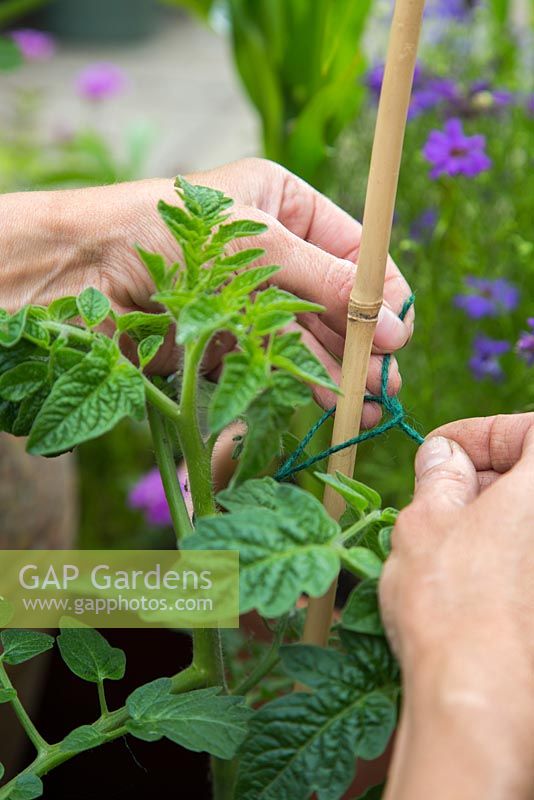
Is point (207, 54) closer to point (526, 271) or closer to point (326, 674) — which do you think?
point (526, 271)

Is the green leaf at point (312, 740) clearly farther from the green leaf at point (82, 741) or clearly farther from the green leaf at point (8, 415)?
the green leaf at point (8, 415)

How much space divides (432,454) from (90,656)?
25cm

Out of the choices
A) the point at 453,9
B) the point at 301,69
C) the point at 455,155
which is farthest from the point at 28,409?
the point at 453,9

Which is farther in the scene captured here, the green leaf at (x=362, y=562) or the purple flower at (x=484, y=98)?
the purple flower at (x=484, y=98)

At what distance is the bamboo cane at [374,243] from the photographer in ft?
1.72

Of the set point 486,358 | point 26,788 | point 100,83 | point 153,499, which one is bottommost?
point 153,499

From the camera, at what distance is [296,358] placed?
489 millimetres

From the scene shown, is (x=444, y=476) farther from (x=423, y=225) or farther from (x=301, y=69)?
(x=301, y=69)

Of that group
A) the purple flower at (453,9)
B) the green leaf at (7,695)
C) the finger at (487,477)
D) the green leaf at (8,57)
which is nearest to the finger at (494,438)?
the finger at (487,477)

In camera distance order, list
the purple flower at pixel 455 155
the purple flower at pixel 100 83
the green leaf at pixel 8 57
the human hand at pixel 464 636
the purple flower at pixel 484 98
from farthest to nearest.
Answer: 1. the purple flower at pixel 100 83
2. the green leaf at pixel 8 57
3. the purple flower at pixel 484 98
4. the purple flower at pixel 455 155
5. the human hand at pixel 464 636

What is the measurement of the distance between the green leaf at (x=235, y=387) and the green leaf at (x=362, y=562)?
3.6 inches

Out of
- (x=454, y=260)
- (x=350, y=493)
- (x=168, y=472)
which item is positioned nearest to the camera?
(x=350, y=493)

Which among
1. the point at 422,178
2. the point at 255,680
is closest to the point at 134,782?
the point at 255,680

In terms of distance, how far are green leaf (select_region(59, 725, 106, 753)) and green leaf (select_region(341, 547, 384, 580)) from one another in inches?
7.4
